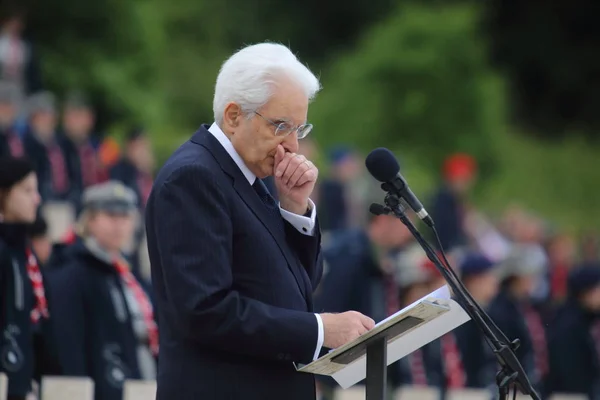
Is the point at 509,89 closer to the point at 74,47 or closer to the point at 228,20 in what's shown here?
the point at 228,20

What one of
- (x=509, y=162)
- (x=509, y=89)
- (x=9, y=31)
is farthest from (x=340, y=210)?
Answer: (x=509, y=89)

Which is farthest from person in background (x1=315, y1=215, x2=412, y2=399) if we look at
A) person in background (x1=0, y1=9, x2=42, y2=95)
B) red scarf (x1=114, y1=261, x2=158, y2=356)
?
person in background (x1=0, y1=9, x2=42, y2=95)

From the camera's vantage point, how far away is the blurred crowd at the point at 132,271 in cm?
632

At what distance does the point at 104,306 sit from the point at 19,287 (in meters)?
0.68

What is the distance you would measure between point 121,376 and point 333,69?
708 inches

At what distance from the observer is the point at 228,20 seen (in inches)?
1028

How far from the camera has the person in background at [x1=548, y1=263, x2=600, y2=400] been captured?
1017 cm

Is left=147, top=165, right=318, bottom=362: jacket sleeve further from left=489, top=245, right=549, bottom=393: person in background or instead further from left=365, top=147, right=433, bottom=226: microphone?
left=489, top=245, right=549, bottom=393: person in background

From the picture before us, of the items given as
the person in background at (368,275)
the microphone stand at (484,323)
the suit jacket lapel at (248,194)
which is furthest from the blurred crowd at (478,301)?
the suit jacket lapel at (248,194)

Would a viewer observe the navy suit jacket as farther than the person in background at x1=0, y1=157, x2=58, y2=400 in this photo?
No

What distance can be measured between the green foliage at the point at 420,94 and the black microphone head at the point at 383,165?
1706cm

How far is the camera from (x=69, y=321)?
661 cm

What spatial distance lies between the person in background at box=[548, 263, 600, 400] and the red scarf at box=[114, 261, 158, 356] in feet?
13.8

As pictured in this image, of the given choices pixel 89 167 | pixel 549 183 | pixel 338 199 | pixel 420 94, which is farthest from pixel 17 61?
pixel 549 183
